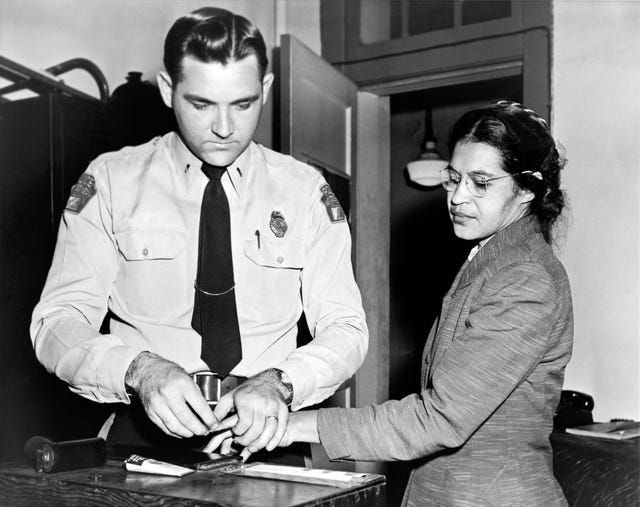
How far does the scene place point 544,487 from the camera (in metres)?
1.57

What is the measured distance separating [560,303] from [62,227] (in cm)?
128

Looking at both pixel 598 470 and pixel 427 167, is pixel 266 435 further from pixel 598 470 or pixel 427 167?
pixel 427 167

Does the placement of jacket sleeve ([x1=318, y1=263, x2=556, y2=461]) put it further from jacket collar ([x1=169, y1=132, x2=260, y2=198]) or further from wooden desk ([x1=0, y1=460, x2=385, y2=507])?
jacket collar ([x1=169, y1=132, x2=260, y2=198])

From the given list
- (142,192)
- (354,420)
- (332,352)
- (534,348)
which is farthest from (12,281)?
(534,348)

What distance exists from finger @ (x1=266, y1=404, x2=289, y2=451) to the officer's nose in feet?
2.39

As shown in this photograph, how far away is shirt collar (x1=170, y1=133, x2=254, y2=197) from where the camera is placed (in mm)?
2066

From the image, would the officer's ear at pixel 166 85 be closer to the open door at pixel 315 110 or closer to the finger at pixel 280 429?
the finger at pixel 280 429

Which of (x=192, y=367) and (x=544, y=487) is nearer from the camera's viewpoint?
(x=544, y=487)

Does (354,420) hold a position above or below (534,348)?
below

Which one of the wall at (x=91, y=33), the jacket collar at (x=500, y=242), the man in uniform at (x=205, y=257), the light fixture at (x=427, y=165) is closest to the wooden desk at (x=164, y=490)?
the man in uniform at (x=205, y=257)

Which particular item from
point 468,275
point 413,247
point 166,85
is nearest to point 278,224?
point 166,85

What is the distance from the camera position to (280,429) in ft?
4.99

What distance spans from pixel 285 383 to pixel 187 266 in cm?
50

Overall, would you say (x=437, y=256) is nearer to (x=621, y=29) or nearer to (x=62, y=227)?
(x=621, y=29)
